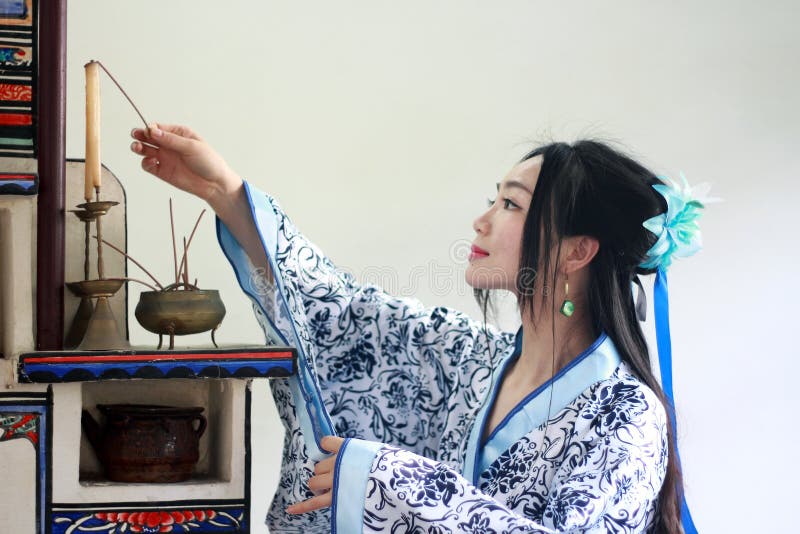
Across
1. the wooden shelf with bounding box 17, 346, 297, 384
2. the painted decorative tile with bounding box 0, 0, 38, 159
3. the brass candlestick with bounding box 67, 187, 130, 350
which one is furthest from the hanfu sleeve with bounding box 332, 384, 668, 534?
the painted decorative tile with bounding box 0, 0, 38, 159

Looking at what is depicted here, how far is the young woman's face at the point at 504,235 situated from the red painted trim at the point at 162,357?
0.36m

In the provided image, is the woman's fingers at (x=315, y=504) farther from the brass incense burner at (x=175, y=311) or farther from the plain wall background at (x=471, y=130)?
the plain wall background at (x=471, y=130)

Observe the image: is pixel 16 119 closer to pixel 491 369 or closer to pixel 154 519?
pixel 154 519

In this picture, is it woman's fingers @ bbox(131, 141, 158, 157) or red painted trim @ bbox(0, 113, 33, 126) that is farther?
woman's fingers @ bbox(131, 141, 158, 157)

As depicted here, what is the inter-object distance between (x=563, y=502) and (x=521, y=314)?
41cm

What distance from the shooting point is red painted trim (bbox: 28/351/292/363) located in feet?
4.22

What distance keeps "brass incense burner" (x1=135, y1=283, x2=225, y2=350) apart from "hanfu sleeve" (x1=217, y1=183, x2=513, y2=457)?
203mm

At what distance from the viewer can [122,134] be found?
2404mm

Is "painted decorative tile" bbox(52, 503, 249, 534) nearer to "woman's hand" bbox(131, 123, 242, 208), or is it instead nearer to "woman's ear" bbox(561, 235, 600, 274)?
"woman's hand" bbox(131, 123, 242, 208)

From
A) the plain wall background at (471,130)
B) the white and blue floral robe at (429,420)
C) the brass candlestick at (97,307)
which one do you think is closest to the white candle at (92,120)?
the brass candlestick at (97,307)

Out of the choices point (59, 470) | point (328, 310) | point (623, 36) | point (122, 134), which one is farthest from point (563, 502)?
point (623, 36)

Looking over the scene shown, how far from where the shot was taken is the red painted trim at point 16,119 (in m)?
1.34

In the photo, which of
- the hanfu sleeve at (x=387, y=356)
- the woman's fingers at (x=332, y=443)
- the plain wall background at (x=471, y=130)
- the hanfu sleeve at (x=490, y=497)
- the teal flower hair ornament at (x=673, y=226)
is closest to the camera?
the hanfu sleeve at (x=490, y=497)

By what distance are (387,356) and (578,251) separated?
428 millimetres
